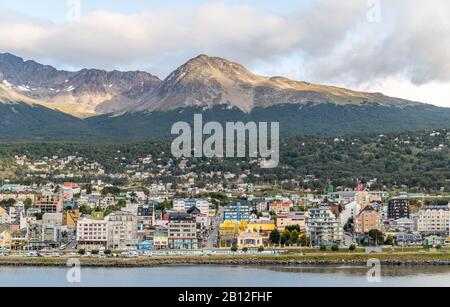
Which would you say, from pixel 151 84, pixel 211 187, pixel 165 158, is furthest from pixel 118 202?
pixel 151 84

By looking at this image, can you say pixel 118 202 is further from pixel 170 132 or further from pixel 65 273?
pixel 170 132

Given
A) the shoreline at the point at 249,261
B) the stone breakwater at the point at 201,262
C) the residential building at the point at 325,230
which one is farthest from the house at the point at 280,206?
the stone breakwater at the point at 201,262

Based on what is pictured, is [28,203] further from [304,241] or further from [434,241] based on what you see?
[434,241]

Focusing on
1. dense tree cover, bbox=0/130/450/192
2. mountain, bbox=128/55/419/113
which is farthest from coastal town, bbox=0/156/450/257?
mountain, bbox=128/55/419/113

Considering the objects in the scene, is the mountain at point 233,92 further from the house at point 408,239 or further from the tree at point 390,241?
the tree at point 390,241
